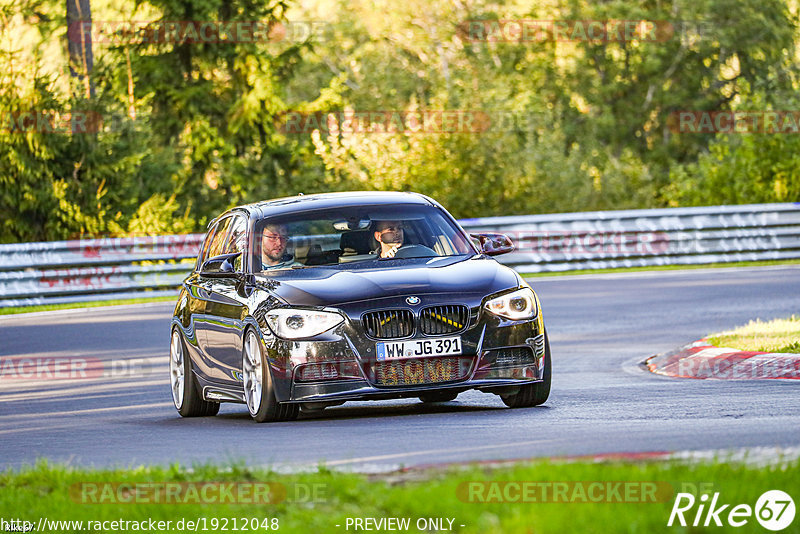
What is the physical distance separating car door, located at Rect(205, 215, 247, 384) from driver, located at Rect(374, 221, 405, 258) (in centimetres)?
103

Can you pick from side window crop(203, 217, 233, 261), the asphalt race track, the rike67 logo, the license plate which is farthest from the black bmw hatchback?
the rike67 logo

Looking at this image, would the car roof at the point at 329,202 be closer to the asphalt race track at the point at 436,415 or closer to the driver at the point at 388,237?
the driver at the point at 388,237

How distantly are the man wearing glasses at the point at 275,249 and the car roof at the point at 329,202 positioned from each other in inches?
7.0

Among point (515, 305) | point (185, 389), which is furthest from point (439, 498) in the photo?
point (185, 389)

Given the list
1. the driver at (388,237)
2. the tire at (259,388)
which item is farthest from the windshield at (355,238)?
the tire at (259,388)

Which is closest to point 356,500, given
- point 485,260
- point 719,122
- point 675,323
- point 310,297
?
point 310,297

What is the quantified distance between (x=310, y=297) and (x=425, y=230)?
1.74 meters

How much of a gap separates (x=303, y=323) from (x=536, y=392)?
1812mm

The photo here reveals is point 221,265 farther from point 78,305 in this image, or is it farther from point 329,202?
point 78,305

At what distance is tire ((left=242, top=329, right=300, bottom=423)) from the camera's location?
10898mm

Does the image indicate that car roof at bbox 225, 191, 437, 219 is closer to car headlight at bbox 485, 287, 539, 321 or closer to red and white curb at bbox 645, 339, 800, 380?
car headlight at bbox 485, 287, 539, 321

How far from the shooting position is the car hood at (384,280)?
1077cm

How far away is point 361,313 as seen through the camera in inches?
419

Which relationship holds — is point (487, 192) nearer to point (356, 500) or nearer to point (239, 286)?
point (239, 286)
